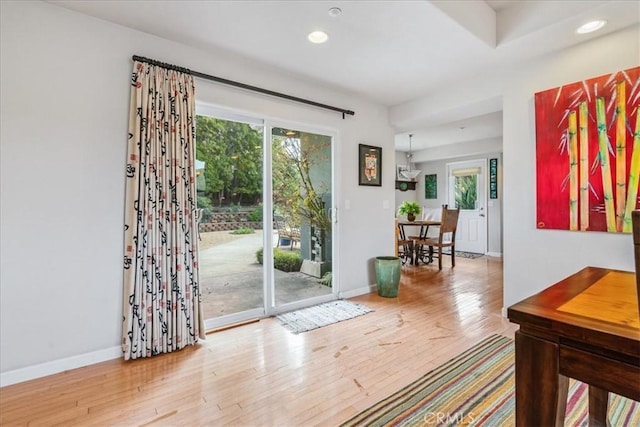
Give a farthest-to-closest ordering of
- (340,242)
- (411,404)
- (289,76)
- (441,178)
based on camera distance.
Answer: (441,178) → (340,242) → (289,76) → (411,404)

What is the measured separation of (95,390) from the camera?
1808 mm

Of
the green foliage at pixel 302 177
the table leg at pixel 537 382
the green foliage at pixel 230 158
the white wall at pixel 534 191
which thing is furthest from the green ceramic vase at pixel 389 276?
the table leg at pixel 537 382

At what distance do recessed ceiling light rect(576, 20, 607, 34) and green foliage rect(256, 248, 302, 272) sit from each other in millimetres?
3037

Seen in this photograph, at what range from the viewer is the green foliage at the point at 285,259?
9.92 feet

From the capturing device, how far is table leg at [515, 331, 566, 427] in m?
0.81

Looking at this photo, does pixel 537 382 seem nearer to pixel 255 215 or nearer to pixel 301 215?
pixel 255 215

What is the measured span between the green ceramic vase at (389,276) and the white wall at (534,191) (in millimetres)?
1116

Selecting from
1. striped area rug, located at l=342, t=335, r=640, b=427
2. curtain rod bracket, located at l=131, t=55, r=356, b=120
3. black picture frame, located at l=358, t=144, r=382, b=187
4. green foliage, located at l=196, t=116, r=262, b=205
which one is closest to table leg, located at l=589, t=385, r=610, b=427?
striped area rug, located at l=342, t=335, r=640, b=427

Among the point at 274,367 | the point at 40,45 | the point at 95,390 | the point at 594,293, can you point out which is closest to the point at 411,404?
the point at 274,367

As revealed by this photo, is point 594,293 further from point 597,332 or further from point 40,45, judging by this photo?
point 40,45

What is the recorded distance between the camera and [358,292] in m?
3.74

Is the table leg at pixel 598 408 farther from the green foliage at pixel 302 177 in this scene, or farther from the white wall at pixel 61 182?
the white wall at pixel 61 182

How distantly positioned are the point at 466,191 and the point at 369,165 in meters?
4.16

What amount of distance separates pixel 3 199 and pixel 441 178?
7514 mm
